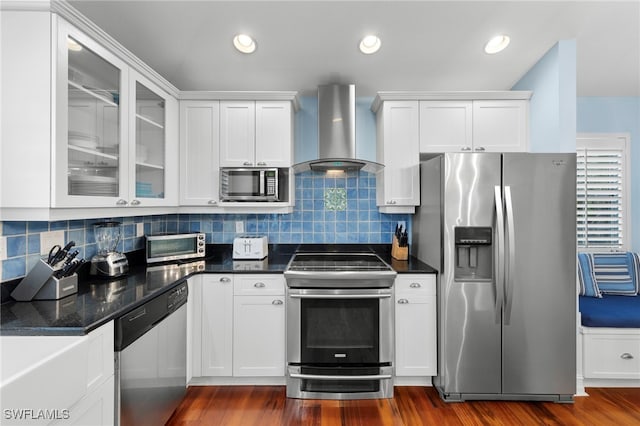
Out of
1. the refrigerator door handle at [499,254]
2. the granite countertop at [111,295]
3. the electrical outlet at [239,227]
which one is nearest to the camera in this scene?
the granite countertop at [111,295]

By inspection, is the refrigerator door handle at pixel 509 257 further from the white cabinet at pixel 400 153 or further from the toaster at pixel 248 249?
the toaster at pixel 248 249

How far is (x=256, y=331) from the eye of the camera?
2.37m

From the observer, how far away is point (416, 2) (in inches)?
87.0

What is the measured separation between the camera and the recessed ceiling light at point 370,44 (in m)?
2.49

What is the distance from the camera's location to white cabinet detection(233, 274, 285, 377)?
237cm

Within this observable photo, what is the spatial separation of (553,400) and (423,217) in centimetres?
153

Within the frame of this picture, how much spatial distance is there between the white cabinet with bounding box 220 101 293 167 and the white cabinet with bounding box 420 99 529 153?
119 centimetres

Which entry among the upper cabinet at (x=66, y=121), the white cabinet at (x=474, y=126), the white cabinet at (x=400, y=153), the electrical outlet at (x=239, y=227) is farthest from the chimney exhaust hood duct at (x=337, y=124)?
the upper cabinet at (x=66, y=121)

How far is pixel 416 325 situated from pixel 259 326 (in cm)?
115

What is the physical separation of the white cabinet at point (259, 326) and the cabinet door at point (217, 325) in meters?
0.05

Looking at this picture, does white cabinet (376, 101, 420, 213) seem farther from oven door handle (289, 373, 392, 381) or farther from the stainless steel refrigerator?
oven door handle (289, 373, 392, 381)

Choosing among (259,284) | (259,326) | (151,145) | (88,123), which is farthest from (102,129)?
(259,326)

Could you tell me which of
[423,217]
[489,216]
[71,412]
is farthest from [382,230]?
[71,412]

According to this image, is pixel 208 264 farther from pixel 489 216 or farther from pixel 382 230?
pixel 489 216
